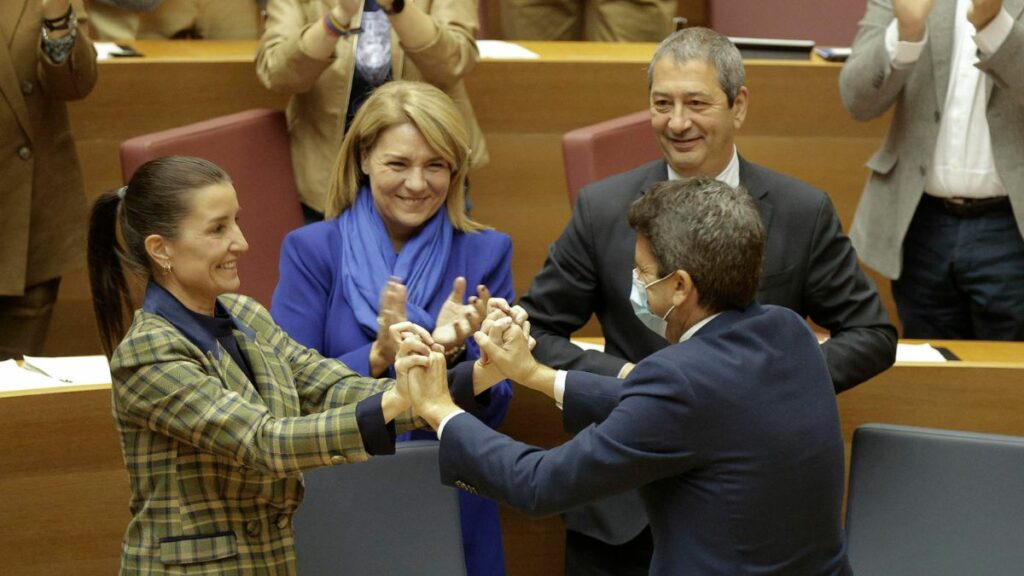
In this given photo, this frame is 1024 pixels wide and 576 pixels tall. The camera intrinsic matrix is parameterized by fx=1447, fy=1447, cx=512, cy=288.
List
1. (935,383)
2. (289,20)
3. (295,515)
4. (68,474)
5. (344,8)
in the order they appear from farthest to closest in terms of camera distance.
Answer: (289,20) < (344,8) < (935,383) < (68,474) < (295,515)

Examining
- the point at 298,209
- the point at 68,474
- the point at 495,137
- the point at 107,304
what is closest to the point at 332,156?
the point at 298,209

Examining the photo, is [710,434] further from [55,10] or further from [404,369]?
[55,10]

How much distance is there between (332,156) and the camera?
3.74m

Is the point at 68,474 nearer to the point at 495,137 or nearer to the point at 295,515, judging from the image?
the point at 295,515

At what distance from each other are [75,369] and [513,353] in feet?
→ 3.53

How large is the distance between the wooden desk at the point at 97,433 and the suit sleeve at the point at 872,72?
72cm

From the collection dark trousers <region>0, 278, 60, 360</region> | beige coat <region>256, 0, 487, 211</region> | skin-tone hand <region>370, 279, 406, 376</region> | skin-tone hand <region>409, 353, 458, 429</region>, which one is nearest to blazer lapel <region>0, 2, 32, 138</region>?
dark trousers <region>0, 278, 60, 360</region>

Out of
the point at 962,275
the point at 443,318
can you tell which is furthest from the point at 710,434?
the point at 962,275

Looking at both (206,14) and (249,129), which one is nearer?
(249,129)

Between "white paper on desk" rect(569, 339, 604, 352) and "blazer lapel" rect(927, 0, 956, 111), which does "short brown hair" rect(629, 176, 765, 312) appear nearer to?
"white paper on desk" rect(569, 339, 604, 352)

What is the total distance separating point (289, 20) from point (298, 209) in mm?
493

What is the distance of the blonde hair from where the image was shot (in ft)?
9.64

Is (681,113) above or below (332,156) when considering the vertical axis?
above

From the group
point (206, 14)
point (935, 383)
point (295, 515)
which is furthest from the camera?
point (206, 14)
